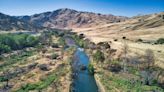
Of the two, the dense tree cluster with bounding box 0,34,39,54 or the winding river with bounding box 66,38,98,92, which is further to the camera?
the dense tree cluster with bounding box 0,34,39,54

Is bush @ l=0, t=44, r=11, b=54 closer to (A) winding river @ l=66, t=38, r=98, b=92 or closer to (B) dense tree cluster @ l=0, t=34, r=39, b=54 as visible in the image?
(B) dense tree cluster @ l=0, t=34, r=39, b=54

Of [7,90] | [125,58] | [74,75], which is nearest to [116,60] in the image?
[125,58]

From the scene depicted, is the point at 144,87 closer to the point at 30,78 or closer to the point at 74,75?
the point at 74,75

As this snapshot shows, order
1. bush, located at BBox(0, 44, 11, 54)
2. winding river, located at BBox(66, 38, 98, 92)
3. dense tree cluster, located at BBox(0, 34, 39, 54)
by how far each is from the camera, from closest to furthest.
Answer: winding river, located at BBox(66, 38, 98, 92), bush, located at BBox(0, 44, 11, 54), dense tree cluster, located at BBox(0, 34, 39, 54)

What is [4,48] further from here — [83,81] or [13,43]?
[83,81]

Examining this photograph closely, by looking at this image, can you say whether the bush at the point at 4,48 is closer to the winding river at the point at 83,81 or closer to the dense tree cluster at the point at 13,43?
the dense tree cluster at the point at 13,43

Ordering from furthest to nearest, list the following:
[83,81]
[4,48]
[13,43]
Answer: [13,43] → [4,48] → [83,81]

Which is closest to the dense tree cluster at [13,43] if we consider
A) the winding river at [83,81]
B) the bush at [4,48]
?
the bush at [4,48]

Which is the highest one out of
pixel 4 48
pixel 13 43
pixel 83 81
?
pixel 13 43

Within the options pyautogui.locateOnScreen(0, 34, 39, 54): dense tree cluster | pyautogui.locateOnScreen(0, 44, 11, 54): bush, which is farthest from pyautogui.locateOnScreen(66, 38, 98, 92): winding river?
pyautogui.locateOnScreen(0, 34, 39, 54): dense tree cluster

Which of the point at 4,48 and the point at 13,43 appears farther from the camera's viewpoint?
the point at 13,43

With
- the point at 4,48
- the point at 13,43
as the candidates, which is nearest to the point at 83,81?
the point at 4,48
